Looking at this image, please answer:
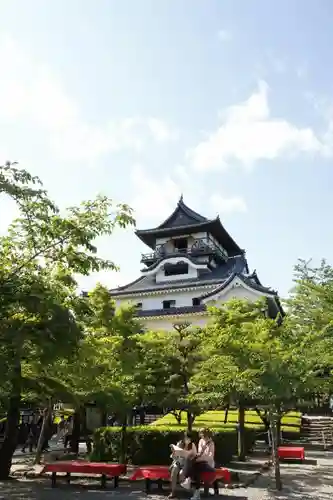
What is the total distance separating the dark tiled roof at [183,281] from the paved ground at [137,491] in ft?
98.5

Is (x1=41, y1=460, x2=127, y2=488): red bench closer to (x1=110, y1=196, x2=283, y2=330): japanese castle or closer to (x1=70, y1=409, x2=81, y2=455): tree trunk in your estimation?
(x1=70, y1=409, x2=81, y2=455): tree trunk

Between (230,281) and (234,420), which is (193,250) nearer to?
(230,281)

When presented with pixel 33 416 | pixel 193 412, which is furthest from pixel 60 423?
pixel 193 412

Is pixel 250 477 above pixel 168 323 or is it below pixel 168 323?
below

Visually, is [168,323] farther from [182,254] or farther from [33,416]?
[33,416]

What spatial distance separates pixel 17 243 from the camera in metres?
10.6

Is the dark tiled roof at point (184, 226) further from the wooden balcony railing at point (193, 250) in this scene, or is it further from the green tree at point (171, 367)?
the green tree at point (171, 367)

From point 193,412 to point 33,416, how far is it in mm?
11599

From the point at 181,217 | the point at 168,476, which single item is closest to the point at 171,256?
the point at 181,217

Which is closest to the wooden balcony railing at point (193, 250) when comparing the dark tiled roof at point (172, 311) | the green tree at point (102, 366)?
the dark tiled roof at point (172, 311)

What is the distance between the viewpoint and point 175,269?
159 ft

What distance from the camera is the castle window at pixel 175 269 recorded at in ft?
157

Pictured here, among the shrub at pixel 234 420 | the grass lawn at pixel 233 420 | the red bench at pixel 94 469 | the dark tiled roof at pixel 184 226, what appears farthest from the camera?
the dark tiled roof at pixel 184 226

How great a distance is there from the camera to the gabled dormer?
4887cm
